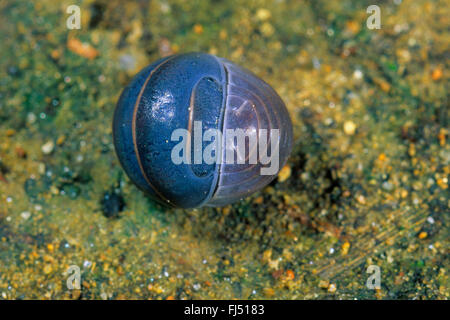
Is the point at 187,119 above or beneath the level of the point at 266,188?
above

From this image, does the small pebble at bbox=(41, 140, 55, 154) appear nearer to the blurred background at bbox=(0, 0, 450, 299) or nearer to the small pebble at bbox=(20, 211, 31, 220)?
the blurred background at bbox=(0, 0, 450, 299)

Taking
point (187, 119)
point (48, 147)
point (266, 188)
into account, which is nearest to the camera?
point (187, 119)

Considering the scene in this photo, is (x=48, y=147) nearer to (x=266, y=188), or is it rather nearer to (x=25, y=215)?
(x=25, y=215)

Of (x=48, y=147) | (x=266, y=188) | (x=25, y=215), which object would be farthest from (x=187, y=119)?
(x=25, y=215)

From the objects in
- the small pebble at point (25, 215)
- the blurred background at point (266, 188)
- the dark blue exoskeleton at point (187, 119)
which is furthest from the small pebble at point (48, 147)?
the dark blue exoskeleton at point (187, 119)

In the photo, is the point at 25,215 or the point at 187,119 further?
the point at 25,215
